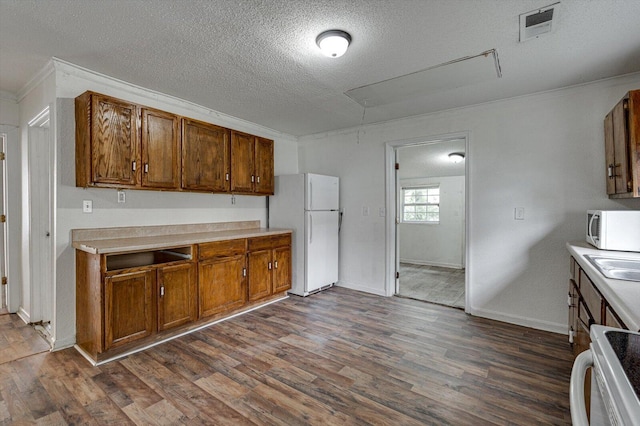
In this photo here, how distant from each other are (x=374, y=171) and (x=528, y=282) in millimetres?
2216

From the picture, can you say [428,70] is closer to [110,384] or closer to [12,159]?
[110,384]

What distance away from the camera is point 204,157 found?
3.31 meters

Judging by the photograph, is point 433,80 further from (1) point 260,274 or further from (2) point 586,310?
(1) point 260,274

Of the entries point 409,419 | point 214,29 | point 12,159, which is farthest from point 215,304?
point 12,159

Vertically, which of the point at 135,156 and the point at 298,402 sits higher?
the point at 135,156

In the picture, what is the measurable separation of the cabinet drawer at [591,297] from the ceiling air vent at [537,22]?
1.61 metres

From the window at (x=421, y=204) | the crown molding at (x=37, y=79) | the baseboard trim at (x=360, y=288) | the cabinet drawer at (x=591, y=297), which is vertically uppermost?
the crown molding at (x=37, y=79)

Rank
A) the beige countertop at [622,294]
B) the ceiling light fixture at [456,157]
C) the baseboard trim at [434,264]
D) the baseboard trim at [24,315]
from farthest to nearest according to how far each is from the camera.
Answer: the baseboard trim at [434,264] < the ceiling light fixture at [456,157] < the baseboard trim at [24,315] < the beige countertop at [622,294]

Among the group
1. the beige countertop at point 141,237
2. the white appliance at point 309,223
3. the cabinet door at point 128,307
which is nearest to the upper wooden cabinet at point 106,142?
the beige countertop at point 141,237

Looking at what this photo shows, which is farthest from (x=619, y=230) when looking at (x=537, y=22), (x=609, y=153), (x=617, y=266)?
(x=537, y=22)

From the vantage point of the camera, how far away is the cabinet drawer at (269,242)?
11.6 ft

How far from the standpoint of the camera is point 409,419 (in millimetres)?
1751

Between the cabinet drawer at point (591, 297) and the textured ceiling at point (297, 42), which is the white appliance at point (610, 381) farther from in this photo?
the textured ceiling at point (297, 42)

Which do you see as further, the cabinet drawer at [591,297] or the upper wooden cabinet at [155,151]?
the upper wooden cabinet at [155,151]
